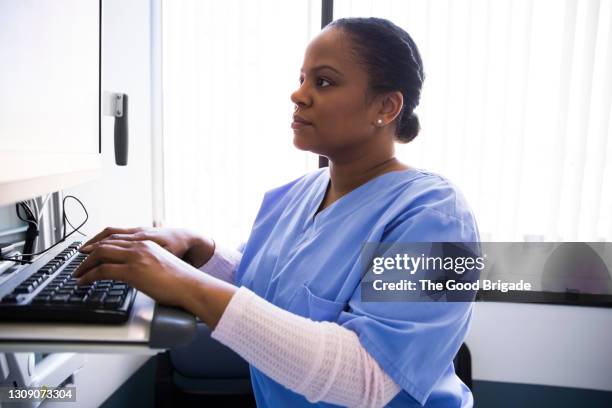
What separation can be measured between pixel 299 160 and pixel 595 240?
3.53 feet

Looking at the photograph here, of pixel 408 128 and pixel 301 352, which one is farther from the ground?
pixel 408 128

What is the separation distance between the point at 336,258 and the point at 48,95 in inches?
19.8

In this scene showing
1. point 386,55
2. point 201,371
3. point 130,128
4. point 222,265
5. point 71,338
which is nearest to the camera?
point 71,338

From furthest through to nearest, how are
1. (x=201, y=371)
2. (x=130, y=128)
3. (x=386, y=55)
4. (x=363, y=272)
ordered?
(x=130, y=128), (x=201, y=371), (x=386, y=55), (x=363, y=272)

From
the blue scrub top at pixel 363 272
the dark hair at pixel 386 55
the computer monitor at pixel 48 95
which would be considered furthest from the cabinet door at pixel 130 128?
the dark hair at pixel 386 55

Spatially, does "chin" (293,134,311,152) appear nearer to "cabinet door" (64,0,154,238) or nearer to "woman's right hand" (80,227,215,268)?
"woman's right hand" (80,227,215,268)

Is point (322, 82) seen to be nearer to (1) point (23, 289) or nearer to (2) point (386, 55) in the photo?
(2) point (386, 55)

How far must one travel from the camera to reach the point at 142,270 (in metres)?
0.46

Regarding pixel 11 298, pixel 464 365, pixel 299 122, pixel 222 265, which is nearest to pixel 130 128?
pixel 222 265

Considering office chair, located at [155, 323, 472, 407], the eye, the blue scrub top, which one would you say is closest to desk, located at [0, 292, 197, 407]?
the blue scrub top

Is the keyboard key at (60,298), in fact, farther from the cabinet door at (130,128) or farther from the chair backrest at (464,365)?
the chair backrest at (464,365)

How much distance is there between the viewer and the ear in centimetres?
73

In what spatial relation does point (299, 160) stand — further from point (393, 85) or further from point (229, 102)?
point (393, 85)

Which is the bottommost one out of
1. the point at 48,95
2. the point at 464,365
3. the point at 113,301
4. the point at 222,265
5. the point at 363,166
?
the point at 464,365
